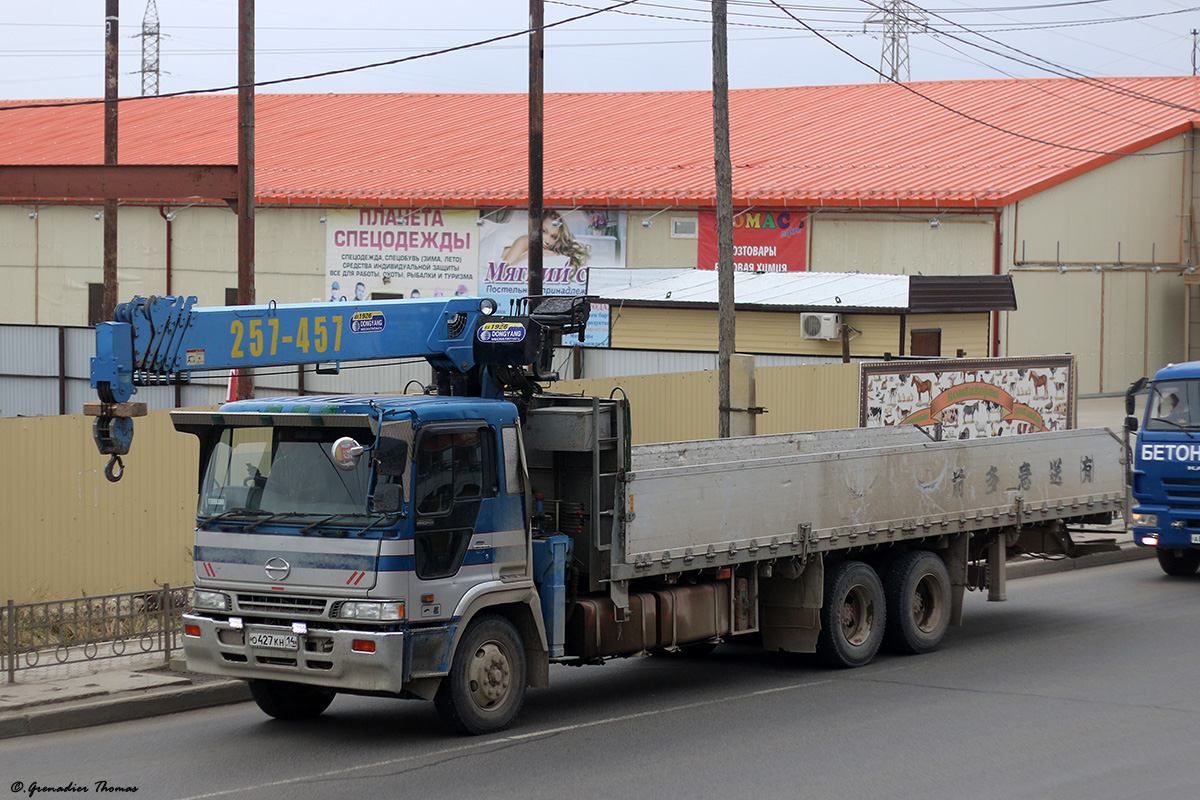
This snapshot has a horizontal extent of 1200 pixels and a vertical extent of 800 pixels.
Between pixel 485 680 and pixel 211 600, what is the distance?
1912 millimetres

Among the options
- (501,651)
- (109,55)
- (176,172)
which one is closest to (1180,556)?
(501,651)

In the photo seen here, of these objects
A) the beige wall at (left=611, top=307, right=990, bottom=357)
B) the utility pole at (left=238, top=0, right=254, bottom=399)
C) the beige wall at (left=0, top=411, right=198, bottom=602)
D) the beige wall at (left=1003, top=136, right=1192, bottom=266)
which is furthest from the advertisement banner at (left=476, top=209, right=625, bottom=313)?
the beige wall at (left=0, top=411, right=198, bottom=602)

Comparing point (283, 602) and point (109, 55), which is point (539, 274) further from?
point (283, 602)

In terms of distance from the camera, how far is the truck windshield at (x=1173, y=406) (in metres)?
16.6

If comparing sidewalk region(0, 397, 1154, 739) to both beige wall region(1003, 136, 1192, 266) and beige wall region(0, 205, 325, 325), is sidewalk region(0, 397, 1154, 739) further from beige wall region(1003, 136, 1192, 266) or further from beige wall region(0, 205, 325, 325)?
beige wall region(0, 205, 325, 325)

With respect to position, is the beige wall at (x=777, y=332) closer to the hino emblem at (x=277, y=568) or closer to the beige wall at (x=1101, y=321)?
the beige wall at (x=1101, y=321)

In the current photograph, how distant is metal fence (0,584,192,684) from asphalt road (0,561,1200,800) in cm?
136

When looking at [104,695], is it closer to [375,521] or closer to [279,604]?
[279,604]

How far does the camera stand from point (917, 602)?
1298cm

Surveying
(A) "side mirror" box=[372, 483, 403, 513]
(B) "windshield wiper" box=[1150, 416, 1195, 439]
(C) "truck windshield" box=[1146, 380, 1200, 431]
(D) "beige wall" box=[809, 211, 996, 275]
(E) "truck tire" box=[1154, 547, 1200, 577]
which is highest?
(D) "beige wall" box=[809, 211, 996, 275]

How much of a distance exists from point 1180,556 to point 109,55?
57.6ft

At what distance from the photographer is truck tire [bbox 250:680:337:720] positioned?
10.1 m

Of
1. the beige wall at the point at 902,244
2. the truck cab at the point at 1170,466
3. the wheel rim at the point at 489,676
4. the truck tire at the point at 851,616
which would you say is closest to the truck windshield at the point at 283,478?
the wheel rim at the point at 489,676

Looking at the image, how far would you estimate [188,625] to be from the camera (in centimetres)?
957
